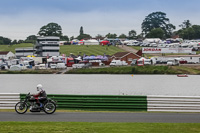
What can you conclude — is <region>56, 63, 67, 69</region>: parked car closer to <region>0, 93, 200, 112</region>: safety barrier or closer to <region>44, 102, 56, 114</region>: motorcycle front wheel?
<region>0, 93, 200, 112</region>: safety barrier

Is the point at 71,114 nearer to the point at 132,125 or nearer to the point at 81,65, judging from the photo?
the point at 132,125

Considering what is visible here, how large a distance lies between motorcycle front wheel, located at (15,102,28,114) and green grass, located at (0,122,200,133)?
11.4 feet

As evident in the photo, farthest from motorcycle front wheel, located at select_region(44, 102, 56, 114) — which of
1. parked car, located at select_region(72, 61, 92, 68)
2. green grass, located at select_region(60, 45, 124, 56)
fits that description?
green grass, located at select_region(60, 45, 124, 56)

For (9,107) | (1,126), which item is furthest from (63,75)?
(1,126)

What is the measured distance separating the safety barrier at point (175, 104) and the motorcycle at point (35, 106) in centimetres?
582

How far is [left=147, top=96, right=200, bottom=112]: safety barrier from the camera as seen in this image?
21172 mm

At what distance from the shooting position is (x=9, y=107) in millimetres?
21797

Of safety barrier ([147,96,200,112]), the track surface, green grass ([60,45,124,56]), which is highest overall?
green grass ([60,45,124,56])

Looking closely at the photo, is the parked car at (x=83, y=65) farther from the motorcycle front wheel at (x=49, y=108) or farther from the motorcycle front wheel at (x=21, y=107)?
the motorcycle front wheel at (x=49, y=108)

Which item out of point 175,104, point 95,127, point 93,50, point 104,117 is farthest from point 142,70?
point 95,127

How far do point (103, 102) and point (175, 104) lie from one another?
4.19 meters

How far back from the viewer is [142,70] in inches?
3457

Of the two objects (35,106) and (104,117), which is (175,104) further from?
(35,106)

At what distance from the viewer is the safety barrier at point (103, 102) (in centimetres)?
2162
